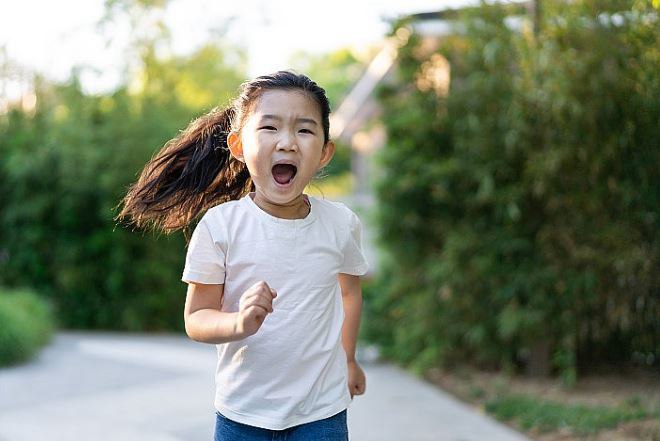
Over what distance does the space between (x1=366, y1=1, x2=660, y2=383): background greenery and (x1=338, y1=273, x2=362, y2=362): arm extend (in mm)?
3312

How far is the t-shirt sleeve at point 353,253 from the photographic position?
8.78 ft

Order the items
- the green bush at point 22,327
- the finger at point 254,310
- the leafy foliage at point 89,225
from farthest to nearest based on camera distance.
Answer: the leafy foliage at point 89,225
the green bush at point 22,327
the finger at point 254,310

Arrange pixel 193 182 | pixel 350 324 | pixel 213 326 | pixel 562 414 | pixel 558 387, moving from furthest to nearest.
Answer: pixel 558 387 < pixel 562 414 < pixel 193 182 < pixel 350 324 < pixel 213 326

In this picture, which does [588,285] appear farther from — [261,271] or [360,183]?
[360,183]

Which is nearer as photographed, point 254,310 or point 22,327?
point 254,310

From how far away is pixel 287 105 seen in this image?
99.0 inches

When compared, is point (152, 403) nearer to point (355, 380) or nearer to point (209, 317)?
point (355, 380)

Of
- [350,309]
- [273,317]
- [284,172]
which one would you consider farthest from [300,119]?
[350,309]

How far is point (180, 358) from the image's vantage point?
753 cm

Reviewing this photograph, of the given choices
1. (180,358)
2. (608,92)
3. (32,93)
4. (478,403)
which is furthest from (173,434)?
(32,93)

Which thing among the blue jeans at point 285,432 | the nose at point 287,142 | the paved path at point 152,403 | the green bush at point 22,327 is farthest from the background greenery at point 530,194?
the blue jeans at point 285,432

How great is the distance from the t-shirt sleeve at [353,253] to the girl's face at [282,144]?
225 millimetres

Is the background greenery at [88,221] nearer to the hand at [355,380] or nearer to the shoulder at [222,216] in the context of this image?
the hand at [355,380]

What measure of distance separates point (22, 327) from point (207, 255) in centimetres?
537
